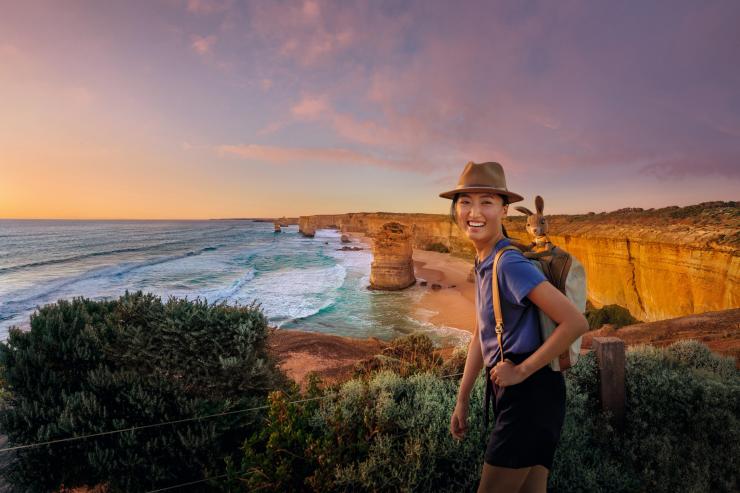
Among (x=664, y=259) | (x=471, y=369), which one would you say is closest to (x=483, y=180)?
(x=471, y=369)

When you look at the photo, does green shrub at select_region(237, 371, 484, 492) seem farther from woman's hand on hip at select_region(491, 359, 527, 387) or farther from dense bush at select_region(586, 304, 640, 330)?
dense bush at select_region(586, 304, 640, 330)

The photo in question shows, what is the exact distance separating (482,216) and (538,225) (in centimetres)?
67

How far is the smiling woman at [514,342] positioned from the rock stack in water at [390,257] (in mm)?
21935

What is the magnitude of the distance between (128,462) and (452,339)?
12.5 metres

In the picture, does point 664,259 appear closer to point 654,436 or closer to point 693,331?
point 693,331

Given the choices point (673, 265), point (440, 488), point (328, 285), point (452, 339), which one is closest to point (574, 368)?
point (440, 488)

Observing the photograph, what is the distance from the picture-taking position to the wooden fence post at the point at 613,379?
396 centimetres

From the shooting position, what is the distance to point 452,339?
46.0ft

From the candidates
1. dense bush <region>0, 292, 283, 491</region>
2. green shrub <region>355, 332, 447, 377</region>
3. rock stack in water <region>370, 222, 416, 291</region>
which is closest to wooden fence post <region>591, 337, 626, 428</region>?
green shrub <region>355, 332, 447, 377</region>

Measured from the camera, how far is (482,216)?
183 cm

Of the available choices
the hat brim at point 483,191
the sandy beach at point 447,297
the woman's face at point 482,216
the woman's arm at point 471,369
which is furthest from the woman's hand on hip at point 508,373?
the sandy beach at point 447,297

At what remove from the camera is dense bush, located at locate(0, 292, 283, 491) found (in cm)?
337

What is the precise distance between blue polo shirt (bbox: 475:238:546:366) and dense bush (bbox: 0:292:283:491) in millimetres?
3199

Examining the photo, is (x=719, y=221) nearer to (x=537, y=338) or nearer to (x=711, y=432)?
(x=711, y=432)
